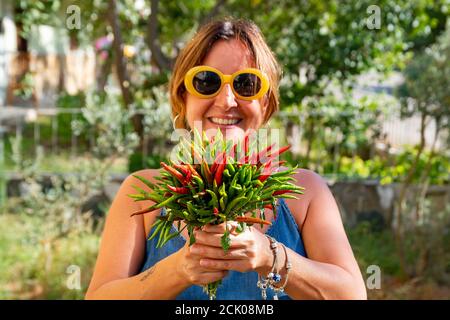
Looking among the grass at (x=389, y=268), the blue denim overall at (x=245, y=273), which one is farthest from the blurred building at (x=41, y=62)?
the blue denim overall at (x=245, y=273)

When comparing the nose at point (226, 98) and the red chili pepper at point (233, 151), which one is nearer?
the red chili pepper at point (233, 151)

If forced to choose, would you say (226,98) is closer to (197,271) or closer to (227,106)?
(227,106)

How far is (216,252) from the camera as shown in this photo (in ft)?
4.59

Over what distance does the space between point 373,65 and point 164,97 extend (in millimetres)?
2489

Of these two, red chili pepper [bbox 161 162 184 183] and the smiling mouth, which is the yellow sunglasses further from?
red chili pepper [bbox 161 162 184 183]

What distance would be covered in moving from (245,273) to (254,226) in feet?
0.46

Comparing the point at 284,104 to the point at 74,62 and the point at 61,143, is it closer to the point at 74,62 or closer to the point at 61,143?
the point at 61,143

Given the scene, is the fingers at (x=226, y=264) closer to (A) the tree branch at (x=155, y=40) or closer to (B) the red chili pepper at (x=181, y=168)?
(B) the red chili pepper at (x=181, y=168)

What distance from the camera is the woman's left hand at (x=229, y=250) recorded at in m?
1.40

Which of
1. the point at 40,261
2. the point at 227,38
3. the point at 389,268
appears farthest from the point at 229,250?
the point at 389,268

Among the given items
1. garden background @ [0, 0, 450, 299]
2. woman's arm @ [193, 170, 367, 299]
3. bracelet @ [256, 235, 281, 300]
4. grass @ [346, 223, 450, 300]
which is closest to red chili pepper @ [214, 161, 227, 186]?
woman's arm @ [193, 170, 367, 299]

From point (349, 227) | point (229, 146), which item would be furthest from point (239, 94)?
point (349, 227)

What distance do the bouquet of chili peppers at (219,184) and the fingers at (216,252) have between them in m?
0.02

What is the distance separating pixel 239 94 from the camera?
179cm
